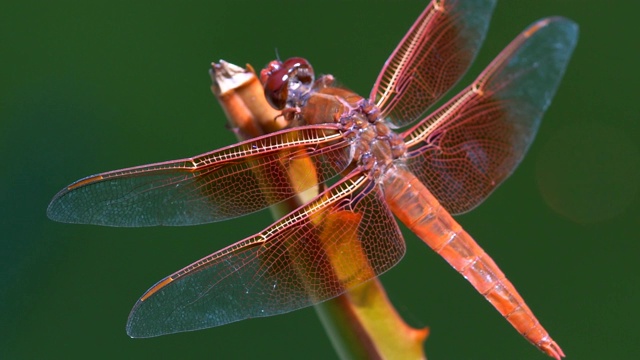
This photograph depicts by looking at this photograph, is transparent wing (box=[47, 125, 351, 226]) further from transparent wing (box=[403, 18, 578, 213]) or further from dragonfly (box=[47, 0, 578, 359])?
transparent wing (box=[403, 18, 578, 213])

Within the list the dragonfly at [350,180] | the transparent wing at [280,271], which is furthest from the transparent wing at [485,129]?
the transparent wing at [280,271]

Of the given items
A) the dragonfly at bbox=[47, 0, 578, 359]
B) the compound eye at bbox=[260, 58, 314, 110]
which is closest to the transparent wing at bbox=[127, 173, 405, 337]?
the dragonfly at bbox=[47, 0, 578, 359]

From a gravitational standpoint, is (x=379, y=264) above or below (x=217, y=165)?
below

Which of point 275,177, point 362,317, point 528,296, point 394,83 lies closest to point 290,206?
point 275,177

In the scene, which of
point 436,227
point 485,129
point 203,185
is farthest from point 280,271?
point 485,129

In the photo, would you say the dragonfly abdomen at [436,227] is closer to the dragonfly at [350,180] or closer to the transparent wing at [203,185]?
the dragonfly at [350,180]

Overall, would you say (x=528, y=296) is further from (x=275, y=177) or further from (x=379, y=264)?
(x=275, y=177)

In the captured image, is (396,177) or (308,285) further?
(396,177)
